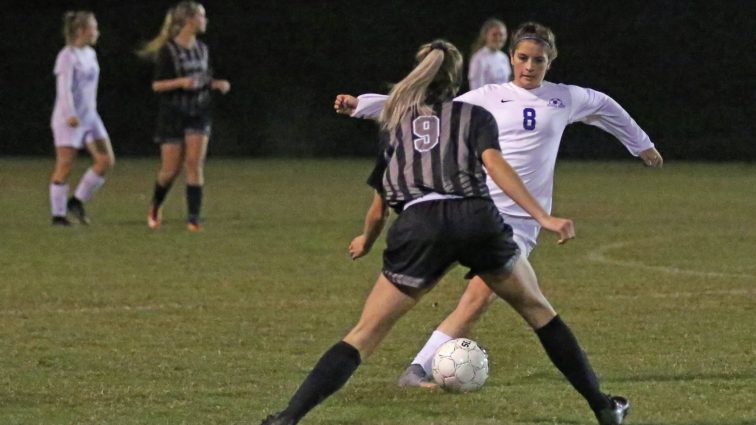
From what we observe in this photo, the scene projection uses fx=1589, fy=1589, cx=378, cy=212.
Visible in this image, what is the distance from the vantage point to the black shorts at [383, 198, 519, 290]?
555 centimetres

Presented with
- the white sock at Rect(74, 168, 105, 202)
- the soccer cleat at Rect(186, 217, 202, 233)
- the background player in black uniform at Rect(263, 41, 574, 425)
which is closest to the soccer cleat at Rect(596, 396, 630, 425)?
the background player in black uniform at Rect(263, 41, 574, 425)

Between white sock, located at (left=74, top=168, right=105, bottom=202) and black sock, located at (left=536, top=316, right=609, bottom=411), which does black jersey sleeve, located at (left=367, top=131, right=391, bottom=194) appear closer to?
black sock, located at (left=536, top=316, right=609, bottom=411)

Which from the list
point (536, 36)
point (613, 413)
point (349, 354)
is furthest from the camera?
point (536, 36)

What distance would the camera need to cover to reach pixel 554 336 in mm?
5863

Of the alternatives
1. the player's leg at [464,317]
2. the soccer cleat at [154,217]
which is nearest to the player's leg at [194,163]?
the soccer cleat at [154,217]

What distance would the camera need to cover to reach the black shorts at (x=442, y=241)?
5.55 metres

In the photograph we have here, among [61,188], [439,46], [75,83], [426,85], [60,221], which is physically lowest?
[60,221]

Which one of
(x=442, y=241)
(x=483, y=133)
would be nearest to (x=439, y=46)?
(x=483, y=133)

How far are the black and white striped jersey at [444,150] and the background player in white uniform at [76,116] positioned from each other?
9372 millimetres

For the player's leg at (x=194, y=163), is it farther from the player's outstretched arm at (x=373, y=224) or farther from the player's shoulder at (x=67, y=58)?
the player's outstretched arm at (x=373, y=224)

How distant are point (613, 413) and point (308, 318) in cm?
340

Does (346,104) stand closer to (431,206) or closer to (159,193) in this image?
(431,206)

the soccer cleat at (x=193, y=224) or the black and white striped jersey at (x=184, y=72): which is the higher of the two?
the black and white striped jersey at (x=184, y=72)

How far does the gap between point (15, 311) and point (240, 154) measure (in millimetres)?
18704
